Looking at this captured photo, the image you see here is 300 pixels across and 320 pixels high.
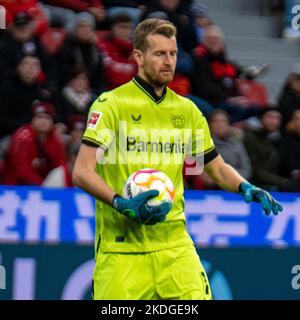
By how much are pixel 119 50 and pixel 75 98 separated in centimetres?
87

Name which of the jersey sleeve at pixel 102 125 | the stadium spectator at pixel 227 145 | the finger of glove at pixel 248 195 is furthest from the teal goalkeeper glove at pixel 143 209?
the stadium spectator at pixel 227 145

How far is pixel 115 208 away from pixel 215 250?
3.04m

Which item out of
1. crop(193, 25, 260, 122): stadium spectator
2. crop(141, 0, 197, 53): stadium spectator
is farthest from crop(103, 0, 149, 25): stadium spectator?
crop(193, 25, 260, 122): stadium spectator

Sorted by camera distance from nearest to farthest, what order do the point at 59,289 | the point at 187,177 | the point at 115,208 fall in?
the point at 115,208, the point at 59,289, the point at 187,177

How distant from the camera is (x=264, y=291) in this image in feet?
29.7

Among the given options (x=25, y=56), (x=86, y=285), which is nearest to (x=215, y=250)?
(x=86, y=285)

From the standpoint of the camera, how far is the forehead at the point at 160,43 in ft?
20.4

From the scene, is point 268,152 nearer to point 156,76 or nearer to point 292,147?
point 292,147

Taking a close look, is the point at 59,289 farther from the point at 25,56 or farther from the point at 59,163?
the point at 25,56

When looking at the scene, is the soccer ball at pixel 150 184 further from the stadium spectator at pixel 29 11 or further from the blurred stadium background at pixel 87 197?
the stadium spectator at pixel 29 11

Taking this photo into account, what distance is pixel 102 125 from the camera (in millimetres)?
6215

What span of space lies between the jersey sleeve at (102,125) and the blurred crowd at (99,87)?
2744 millimetres

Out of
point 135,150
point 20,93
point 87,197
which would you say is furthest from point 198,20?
point 135,150

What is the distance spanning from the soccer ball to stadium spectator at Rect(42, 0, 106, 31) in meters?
5.22
